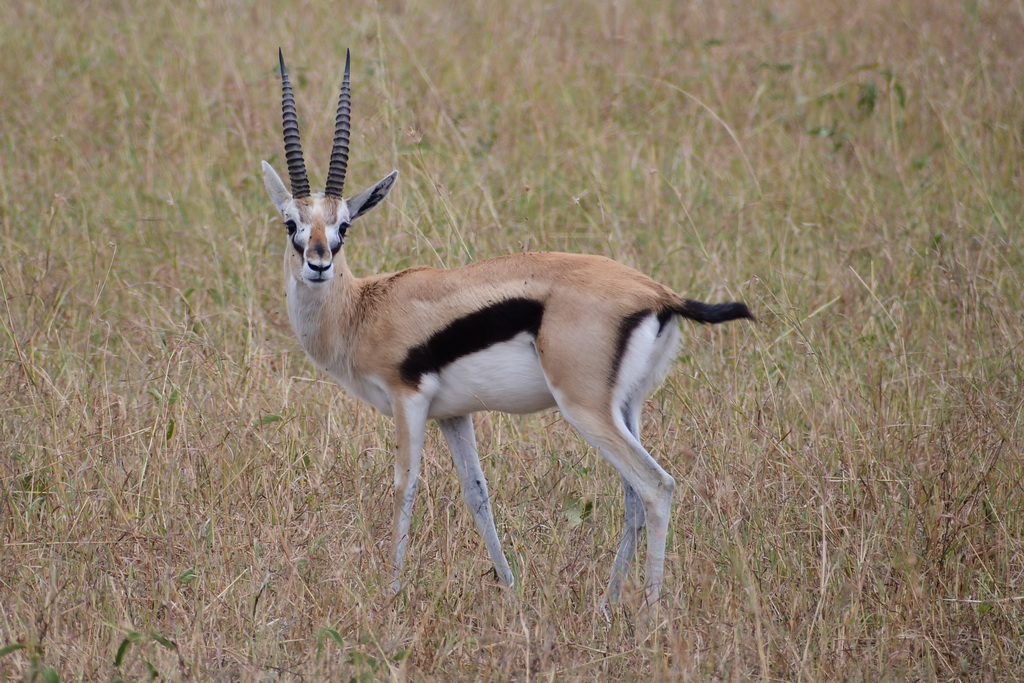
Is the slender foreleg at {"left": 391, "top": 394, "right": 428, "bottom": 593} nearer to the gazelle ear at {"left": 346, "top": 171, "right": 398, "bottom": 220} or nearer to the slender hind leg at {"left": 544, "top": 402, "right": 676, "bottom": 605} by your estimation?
the slender hind leg at {"left": 544, "top": 402, "right": 676, "bottom": 605}

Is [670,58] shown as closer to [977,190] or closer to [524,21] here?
[524,21]

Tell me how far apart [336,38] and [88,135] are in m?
2.12

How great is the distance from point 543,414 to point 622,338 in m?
1.49

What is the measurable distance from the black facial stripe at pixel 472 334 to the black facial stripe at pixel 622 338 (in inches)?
11.5

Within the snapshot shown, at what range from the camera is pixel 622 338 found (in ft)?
13.1

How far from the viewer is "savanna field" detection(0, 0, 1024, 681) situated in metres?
3.75

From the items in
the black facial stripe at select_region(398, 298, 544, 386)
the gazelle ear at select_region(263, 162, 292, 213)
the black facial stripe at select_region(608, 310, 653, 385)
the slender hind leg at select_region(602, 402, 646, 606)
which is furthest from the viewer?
the gazelle ear at select_region(263, 162, 292, 213)

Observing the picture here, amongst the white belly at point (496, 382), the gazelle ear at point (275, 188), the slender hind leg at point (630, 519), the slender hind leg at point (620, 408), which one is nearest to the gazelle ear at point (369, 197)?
the gazelle ear at point (275, 188)

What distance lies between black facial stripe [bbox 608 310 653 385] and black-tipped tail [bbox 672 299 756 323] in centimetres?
18

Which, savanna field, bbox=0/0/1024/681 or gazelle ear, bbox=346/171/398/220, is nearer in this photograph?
savanna field, bbox=0/0/1024/681

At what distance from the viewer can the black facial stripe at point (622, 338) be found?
4.00m

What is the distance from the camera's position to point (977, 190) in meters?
7.05

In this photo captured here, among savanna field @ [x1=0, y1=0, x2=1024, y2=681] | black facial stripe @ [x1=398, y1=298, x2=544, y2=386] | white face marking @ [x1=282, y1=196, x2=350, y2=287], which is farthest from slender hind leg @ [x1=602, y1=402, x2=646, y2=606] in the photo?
white face marking @ [x1=282, y1=196, x2=350, y2=287]

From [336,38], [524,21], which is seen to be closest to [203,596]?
[336,38]
